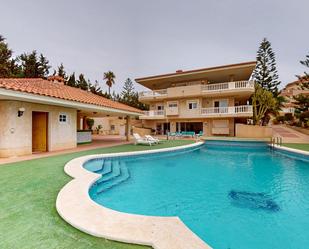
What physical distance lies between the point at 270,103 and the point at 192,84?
414 inches

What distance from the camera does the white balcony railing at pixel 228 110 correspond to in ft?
70.7

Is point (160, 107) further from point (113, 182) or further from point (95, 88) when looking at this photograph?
point (113, 182)

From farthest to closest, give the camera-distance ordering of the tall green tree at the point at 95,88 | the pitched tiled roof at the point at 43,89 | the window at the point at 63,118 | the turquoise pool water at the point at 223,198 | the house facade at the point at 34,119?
the tall green tree at the point at 95,88, the window at the point at 63,118, the house facade at the point at 34,119, the pitched tiled roof at the point at 43,89, the turquoise pool water at the point at 223,198

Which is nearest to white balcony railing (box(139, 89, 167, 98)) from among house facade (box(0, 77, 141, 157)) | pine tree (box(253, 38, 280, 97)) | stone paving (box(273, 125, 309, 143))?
house facade (box(0, 77, 141, 157))

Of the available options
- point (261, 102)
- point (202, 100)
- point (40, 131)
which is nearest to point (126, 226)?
point (40, 131)

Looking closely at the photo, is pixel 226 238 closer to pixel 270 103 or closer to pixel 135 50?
pixel 270 103

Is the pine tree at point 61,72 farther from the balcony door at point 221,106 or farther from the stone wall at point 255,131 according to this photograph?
the stone wall at point 255,131

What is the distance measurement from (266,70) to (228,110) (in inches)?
599

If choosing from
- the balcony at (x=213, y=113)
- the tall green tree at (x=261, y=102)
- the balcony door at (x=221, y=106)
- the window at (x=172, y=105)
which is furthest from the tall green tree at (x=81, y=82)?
the tall green tree at (x=261, y=102)

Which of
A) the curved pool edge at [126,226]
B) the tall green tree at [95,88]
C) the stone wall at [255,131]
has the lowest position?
the curved pool edge at [126,226]

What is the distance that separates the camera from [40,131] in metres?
11.6

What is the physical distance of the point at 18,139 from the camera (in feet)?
31.9

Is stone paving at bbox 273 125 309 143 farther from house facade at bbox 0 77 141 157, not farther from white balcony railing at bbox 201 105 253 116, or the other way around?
house facade at bbox 0 77 141 157

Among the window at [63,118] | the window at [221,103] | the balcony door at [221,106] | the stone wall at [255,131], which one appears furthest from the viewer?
the window at [221,103]
